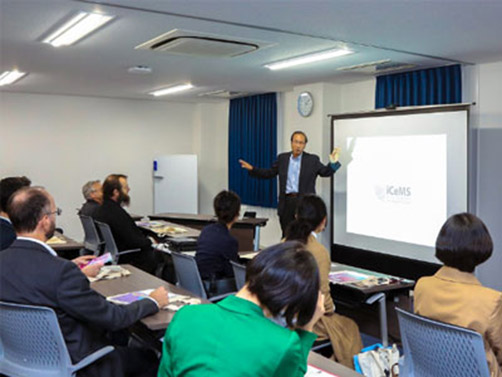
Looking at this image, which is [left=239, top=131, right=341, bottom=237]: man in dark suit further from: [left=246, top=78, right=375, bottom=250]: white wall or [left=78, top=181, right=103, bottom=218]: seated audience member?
[left=78, top=181, right=103, bottom=218]: seated audience member

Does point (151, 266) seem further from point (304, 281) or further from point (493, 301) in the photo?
point (304, 281)

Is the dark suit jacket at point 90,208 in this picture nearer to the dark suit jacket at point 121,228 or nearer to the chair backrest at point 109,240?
the chair backrest at point 109,240

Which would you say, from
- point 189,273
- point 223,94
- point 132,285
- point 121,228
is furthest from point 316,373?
point 223,94

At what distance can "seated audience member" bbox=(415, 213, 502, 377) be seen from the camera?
237cm

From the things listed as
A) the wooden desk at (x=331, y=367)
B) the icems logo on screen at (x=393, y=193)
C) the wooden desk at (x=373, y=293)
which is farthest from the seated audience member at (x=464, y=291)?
the icems logo on screen at (x=393, y=193)

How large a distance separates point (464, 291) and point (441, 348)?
0.29 metres

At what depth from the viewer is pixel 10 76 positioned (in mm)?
7551

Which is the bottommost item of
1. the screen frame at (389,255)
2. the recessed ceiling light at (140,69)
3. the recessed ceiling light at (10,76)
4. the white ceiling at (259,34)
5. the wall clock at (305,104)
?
the screen frame at (389,255)

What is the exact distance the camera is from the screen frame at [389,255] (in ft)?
18.6

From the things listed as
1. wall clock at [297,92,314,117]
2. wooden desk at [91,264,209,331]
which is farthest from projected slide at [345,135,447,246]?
wooden desk at [91,264,209,331]

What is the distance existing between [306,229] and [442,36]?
95.1 inches

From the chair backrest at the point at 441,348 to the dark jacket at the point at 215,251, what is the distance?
1956mm

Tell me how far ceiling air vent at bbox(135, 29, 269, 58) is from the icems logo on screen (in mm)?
2308

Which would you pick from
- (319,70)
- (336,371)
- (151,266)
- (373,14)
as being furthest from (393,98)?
(336,371)
